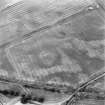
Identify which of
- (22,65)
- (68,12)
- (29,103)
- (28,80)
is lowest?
(29,103)

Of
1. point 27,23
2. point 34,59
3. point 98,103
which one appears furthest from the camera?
point 27,23

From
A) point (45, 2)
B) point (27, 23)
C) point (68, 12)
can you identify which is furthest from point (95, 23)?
point (27, 23)

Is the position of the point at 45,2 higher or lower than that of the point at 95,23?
higher

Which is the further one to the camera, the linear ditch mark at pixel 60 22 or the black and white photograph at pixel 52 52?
the linear ditch mark at pixel 60 22

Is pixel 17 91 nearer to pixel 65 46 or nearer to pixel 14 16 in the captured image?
pixel 65 46

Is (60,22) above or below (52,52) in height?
above

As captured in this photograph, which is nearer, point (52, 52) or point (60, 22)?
point (52, 52)

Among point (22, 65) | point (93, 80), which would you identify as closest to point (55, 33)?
point (22, 65)

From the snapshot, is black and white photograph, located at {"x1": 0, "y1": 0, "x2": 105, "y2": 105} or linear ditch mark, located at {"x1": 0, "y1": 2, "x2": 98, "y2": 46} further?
linear ditch mark, located at {"x1": 0, "y1": 2, "x2": 98, "y2": 46}

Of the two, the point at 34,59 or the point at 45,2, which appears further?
the point at 45,2

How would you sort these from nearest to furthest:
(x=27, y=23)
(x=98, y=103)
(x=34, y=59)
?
(x=98, y=103), (x=34, y=59), (x=27, y=23)
